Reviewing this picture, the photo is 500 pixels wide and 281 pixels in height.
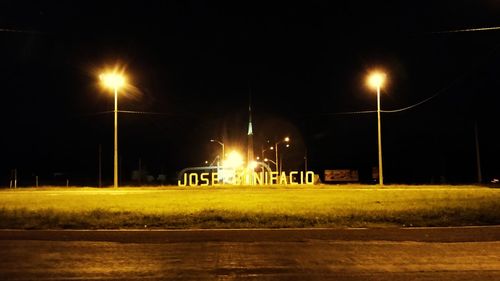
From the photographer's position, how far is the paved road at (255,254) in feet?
31.4

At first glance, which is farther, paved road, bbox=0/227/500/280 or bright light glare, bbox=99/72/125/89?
bright light glare, bbox=99/72/125/89

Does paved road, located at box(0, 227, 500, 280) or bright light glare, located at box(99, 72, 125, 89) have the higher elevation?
bright light glare, located at box(99, 72, 125, 89)

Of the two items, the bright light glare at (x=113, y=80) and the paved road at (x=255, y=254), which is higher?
the bright light glare at (x=113, y=80)

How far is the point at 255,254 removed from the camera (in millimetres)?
11625

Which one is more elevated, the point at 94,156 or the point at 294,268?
the point at 94,156

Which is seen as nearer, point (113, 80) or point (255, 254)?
point (255, 254)

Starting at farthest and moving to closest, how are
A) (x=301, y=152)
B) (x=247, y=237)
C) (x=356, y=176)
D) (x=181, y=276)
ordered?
(x=301, y=152) → (x=356, y=176) → (x=247, y=237) → (x=181, y=276)

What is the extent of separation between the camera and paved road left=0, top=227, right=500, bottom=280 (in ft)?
31.4

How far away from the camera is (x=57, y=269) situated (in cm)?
1006

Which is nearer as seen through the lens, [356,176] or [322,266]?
[322,266]

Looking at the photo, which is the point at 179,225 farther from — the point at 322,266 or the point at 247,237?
the point at 322,266

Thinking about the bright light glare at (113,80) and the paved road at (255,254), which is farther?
the bright light glare at (113,80)

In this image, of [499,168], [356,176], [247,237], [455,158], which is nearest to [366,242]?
[247,237]

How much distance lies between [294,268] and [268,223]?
7.17m
